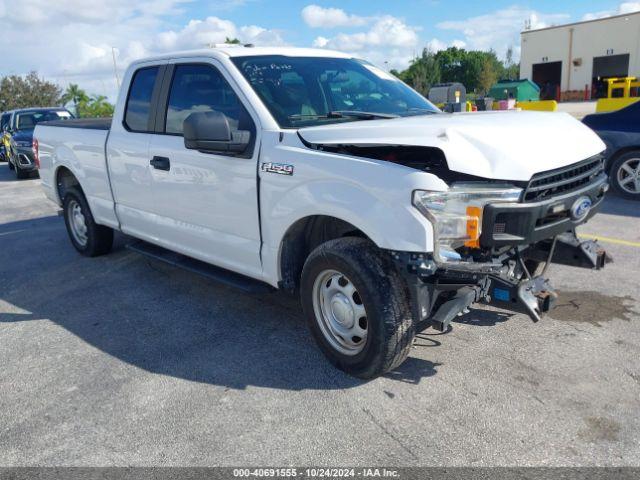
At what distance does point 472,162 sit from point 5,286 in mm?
5079

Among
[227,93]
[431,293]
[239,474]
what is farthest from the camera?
[227,93]

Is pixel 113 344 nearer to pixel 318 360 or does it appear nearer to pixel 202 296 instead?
pixel 202 296

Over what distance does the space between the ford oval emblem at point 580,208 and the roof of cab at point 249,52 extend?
2407 mm

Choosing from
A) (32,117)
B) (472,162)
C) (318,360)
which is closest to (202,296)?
(318,360)

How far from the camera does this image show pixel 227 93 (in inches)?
163

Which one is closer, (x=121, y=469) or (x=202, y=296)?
(x=121, y=469)

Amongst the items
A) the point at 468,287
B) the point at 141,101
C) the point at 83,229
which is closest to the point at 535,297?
the point at 468,287

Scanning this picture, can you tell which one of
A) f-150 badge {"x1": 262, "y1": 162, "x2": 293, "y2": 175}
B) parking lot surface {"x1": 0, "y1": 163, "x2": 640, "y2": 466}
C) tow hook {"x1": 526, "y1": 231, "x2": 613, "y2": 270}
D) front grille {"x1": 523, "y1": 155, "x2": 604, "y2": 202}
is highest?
f-150 badge {"x1": 262, "y1": 162, "x2": 293, "y2": 175}

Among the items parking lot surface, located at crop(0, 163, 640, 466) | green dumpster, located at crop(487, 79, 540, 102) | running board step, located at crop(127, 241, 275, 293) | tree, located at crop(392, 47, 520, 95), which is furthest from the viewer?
tree, located at crop(392, 47, 520, 95)

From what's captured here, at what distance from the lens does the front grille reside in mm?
3074

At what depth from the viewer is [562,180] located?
129 inches

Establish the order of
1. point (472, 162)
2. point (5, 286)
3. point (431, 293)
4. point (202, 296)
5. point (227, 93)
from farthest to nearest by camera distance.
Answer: point (5, 286)
point (202, 296)
point (227, 93)
point (431, 293)
point (472, 162)

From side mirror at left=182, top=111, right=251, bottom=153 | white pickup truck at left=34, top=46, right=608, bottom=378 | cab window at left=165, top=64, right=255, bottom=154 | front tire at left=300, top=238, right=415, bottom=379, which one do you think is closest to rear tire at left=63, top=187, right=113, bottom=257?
white pickup truck at left=34, top=46, right=608, bottom=378

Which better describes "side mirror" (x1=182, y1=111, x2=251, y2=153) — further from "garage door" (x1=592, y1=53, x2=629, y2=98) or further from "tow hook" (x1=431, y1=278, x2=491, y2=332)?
"garage door" (x1=592, y1=53, x2=629, y2=98)
